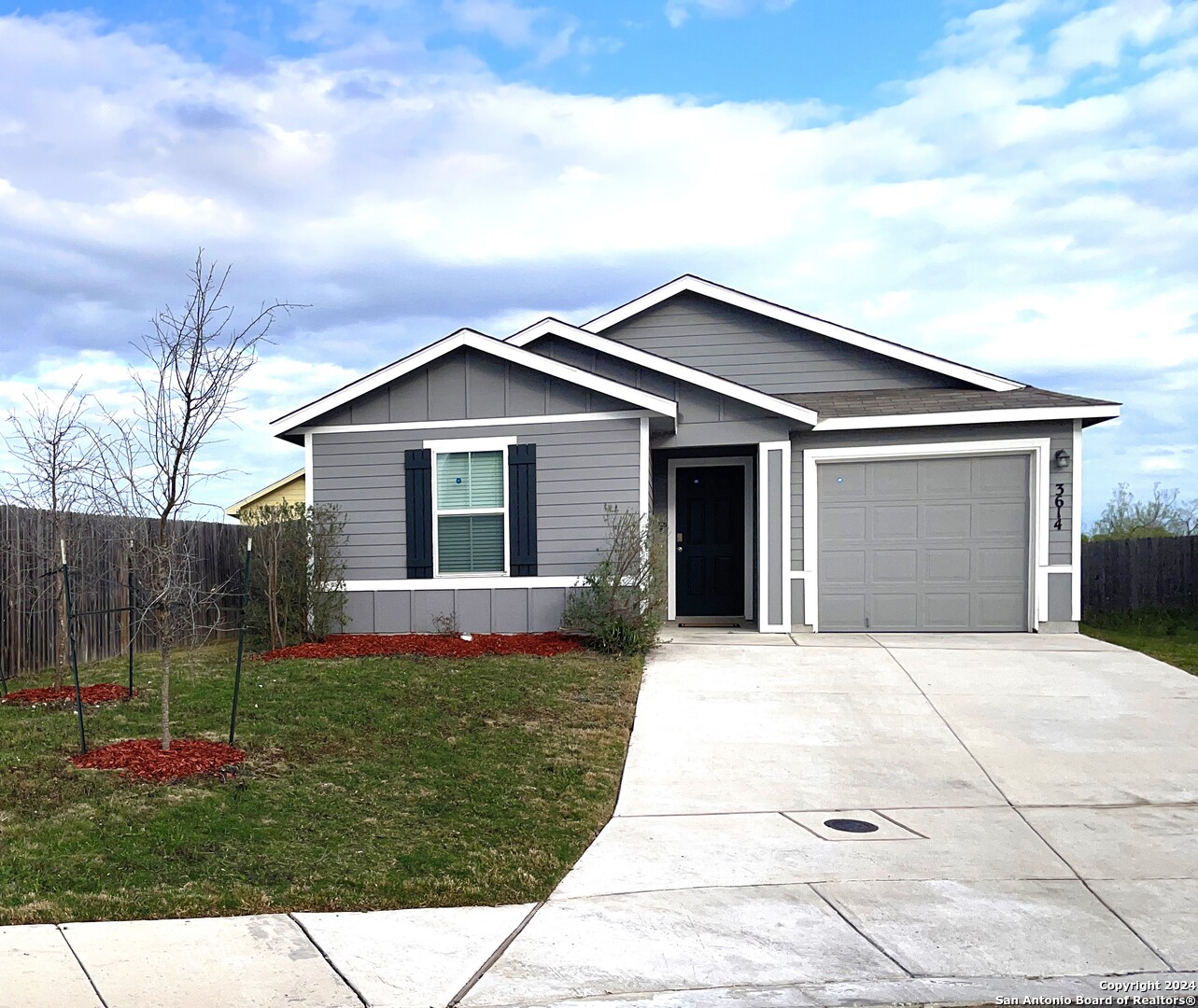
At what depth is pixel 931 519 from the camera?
39.4ft

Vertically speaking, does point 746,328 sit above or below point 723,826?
above

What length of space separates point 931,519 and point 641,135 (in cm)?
624

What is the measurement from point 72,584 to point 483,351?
544 centimetres

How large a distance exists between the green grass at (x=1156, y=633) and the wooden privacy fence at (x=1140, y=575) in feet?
0.79

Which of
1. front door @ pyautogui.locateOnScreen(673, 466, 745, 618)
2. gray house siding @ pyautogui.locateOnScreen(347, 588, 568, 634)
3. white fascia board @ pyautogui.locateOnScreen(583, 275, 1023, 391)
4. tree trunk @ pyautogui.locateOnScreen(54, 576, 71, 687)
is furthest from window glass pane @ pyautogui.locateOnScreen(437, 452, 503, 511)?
tree trunk @ pyautogui.locateOnScreen(54, 576, 71, 687)

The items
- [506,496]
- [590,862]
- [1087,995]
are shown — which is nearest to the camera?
[1087,995]

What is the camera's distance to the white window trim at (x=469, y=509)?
11.6 metres

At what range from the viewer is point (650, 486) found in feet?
39.4

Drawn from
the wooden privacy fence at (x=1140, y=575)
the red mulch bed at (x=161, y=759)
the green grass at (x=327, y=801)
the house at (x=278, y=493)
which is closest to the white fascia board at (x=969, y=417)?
the green grass at (x=327, y=801)

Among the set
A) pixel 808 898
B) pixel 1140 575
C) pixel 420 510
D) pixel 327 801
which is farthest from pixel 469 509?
pixel 1140 575

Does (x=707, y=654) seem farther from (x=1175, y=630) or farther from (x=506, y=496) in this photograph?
(x=1175, y=630)

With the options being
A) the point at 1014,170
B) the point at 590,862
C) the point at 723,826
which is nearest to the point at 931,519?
the point at 1014,170

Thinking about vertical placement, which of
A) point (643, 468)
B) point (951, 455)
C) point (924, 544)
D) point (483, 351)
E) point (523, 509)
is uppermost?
point (483, 351)

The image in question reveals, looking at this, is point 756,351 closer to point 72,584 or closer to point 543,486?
point 543,486
